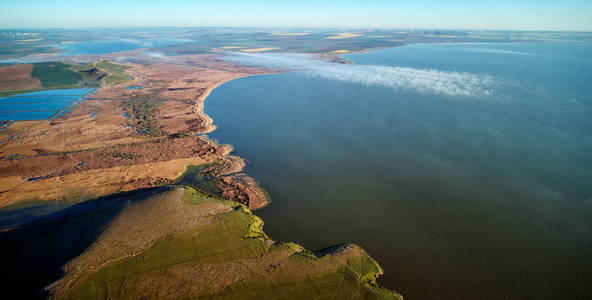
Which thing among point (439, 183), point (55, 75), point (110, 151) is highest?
point (55, 75)

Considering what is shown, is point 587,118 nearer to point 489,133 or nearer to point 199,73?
point 489,133

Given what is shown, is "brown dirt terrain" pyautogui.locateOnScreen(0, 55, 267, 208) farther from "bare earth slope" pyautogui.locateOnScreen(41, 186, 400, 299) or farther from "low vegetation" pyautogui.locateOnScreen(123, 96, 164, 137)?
"bare earth slope" pyautogui.locateOnScreen(41, 186, 400, 299)

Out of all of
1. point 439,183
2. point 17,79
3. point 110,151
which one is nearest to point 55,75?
point 17,79

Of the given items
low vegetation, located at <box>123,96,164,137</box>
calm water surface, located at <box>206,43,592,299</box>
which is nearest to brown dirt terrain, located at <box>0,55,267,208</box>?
low vegetation, located at <box>123,96,164,137</box>

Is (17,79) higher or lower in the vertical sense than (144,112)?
higher

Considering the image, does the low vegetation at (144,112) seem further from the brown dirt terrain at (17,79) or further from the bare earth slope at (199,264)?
the brown dirt terrain at (17,79)

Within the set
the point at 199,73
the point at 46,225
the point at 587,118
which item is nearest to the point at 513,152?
the point at 587,118

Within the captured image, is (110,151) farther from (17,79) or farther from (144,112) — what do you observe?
(17,79)
